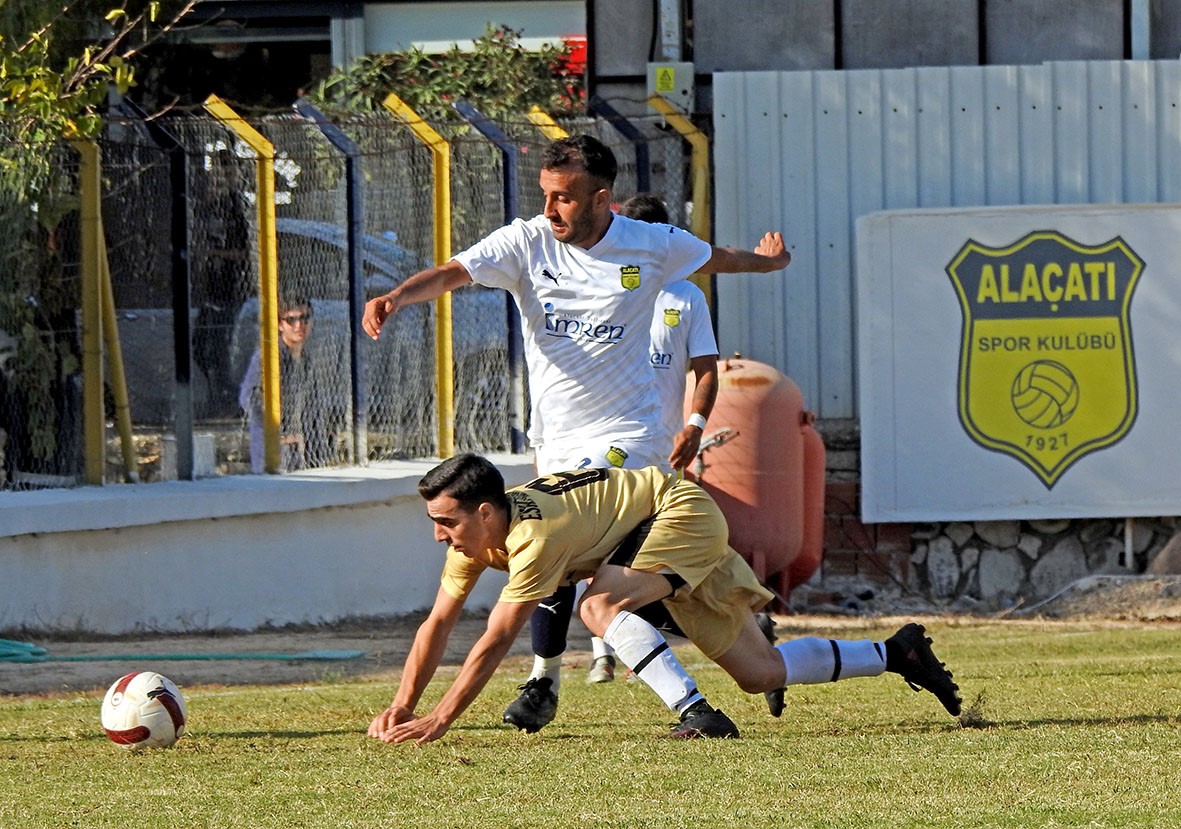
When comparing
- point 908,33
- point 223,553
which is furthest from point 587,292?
point 908,33

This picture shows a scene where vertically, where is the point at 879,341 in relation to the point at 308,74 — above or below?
below

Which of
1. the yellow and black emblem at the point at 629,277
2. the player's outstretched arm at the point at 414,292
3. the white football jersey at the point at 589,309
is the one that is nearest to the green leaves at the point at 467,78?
the white football jersey at the point at 589,309

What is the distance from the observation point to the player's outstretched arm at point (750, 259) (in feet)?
24.0

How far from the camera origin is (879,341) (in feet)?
44.0

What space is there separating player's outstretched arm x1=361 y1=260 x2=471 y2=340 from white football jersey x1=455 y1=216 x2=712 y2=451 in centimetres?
11

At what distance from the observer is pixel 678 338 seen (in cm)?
852

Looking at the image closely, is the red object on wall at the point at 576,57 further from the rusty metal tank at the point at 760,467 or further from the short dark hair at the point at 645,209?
the short dark hair at the point at 645,209

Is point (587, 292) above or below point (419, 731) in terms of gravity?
above

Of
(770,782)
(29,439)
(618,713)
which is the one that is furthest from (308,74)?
(770,782)

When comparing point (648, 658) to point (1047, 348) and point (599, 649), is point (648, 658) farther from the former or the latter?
point (1047, 348)

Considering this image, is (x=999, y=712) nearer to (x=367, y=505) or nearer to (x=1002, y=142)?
(x=367, y=505)

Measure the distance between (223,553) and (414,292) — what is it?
4976mm

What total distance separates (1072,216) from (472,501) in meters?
8.18

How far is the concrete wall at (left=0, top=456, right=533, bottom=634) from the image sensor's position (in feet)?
33.6
